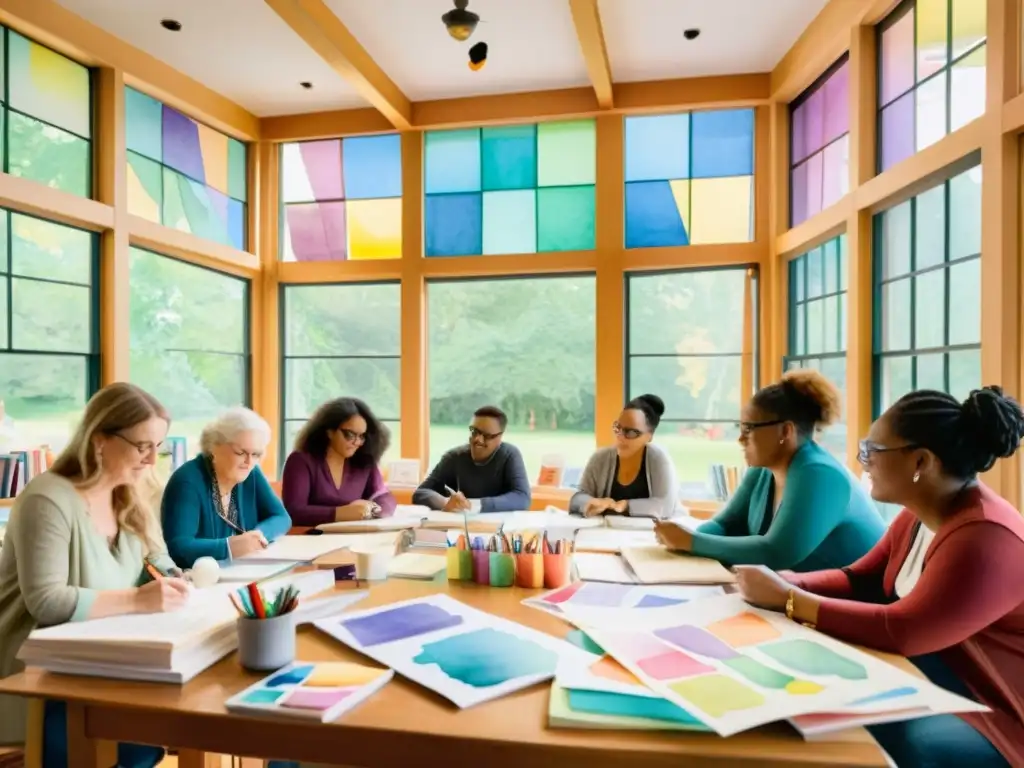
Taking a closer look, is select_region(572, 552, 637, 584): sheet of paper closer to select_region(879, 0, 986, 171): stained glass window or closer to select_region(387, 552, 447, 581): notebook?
select_region(387, 552, 447, 581): notebook

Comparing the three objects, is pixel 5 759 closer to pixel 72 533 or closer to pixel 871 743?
pixel 72 533

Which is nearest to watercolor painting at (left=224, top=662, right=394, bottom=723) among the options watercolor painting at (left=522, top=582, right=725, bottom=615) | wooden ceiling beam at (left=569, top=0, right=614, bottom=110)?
watercolor painting at (left=522, top=582, right=725, bottom=615)

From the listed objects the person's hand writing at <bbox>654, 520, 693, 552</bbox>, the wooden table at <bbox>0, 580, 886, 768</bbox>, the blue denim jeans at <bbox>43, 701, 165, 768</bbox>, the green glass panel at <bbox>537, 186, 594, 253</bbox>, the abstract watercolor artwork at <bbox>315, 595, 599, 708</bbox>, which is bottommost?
the blue denim jeans at <bbox>43, 701, 165, 768</bbox>

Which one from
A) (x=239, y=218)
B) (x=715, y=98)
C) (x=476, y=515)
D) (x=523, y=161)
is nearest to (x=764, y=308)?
(x=715, y=98)

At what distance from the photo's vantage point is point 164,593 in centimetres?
141

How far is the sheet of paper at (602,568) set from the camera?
181 centimetres

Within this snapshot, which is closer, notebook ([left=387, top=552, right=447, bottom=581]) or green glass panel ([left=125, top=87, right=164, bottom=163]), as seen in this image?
notebook ([left=387, top=552, right=447, bottom=581])

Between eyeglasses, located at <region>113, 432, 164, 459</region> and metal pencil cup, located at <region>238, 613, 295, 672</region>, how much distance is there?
2.48 ft

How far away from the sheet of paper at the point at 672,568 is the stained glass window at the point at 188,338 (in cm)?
335

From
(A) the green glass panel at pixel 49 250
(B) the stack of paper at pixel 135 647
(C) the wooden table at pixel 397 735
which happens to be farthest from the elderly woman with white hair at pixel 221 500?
(A) the green glass panel at pixel 49 250

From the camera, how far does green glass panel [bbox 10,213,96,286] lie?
3732 millimetres

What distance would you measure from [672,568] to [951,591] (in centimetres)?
70

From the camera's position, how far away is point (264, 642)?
1.22 meters

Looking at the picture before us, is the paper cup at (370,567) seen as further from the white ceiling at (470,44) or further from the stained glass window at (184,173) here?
the stained glass window at (184,173)
